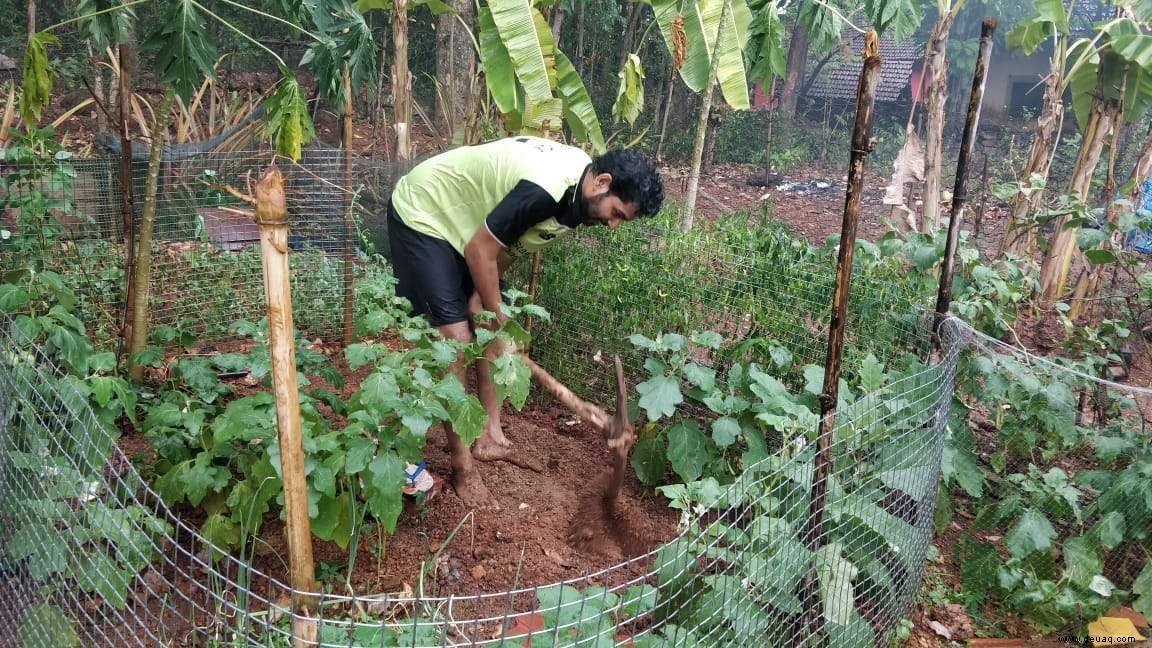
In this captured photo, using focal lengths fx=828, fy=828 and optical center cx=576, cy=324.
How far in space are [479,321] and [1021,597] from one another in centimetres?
227

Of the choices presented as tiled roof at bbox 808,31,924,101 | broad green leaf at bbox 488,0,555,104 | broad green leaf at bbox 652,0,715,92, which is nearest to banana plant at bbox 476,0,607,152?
broad green leaf at bbox 488,0,555,104

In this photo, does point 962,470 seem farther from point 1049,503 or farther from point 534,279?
point 534,279

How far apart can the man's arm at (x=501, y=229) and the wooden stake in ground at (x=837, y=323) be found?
4.01 ft

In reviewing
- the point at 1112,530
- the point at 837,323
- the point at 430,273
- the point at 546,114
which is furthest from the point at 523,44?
the point at 1112,530

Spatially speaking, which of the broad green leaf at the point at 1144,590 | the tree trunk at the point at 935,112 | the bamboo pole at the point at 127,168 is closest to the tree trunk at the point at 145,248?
the bamboo pole at the point at 127,168

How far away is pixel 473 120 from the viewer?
5762 mm

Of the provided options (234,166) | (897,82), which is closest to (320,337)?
(234,166)

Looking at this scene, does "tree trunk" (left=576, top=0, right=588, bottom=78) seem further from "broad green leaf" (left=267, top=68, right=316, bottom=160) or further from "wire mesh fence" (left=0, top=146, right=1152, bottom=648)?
"broad green leaf" (left=267, top=68, right=316, bottom=160)

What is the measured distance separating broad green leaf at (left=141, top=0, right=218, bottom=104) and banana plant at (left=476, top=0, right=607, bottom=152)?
1.84 metres

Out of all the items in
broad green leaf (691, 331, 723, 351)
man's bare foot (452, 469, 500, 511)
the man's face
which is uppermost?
the man's face

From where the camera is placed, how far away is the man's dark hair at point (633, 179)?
3.12 m

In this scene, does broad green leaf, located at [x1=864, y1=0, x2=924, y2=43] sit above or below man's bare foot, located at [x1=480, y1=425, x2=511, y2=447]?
above

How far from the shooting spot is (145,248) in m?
3.78

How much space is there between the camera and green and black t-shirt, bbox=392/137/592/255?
126 inches
